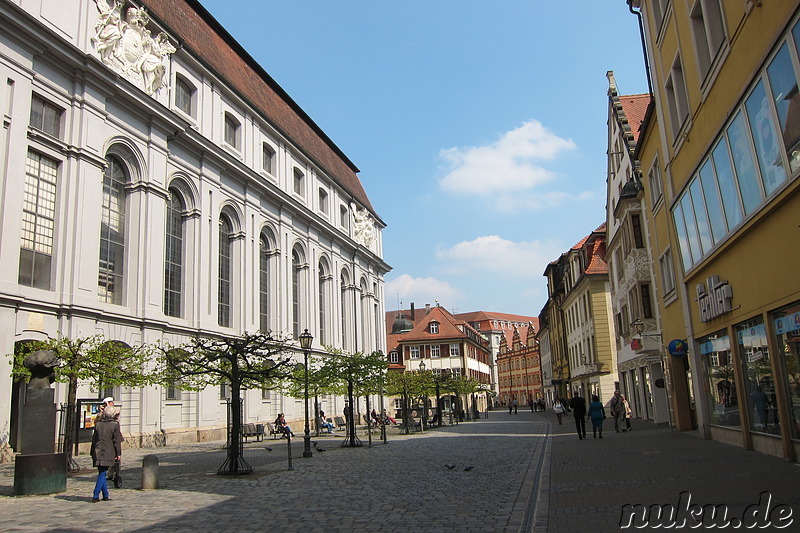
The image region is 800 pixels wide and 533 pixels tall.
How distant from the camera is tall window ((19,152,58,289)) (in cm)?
2308

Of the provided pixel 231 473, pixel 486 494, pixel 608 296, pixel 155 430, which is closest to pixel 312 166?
pixel 608 296

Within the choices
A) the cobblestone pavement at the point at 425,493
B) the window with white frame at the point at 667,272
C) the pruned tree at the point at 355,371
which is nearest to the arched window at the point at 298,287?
the pruned tree at the point at 355,371

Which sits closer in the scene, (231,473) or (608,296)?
(231,473)

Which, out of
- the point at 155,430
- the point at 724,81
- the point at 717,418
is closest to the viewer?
the point at 724,81

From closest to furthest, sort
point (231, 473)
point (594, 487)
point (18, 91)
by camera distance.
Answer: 1. point (594, 487)
2. point (231, 473)
3. point (18, 91)

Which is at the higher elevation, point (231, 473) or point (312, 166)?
point (312, 166)

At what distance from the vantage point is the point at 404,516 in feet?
31.3

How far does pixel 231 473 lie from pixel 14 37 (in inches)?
688

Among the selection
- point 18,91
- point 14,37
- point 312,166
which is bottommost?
point 18,91

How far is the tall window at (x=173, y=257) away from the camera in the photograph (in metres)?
31.8

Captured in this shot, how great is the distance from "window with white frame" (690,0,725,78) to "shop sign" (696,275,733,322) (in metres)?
5.01

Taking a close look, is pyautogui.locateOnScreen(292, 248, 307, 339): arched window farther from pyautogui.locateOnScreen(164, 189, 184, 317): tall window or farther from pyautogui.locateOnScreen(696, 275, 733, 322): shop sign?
pyautogui.locateOnScreen(696, 275, 733, 322): shop sign

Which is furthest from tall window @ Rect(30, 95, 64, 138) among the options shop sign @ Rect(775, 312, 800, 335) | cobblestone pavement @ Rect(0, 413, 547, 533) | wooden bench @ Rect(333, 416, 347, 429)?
wooden bench @ Rect(333, 416, 347, 429)

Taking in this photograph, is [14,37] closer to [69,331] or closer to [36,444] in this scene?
[69,331]
